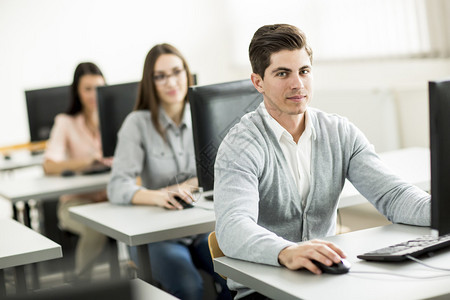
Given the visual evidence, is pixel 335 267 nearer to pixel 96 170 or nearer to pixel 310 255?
pixel 310 255

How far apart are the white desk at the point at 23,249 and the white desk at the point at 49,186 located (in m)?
0.86

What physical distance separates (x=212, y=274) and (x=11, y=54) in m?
3.83

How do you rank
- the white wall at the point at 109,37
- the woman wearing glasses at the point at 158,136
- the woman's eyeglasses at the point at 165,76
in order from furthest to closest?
the white wall at the point at 109,37
the woman's eyeglasses at the point at 165,76
the woman wearing glasses at the point at 158,136

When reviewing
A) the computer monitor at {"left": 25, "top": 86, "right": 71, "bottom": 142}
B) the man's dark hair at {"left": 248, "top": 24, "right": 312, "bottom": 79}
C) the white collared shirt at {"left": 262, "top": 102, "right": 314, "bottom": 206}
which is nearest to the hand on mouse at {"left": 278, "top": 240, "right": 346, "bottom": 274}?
the white collared shirt at {"left": 262, "top": 102, "right": 314, "bottom": 206}

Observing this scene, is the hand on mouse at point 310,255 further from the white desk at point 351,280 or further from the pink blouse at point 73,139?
the pink blouse at point 73,139

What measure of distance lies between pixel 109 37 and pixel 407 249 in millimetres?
4875

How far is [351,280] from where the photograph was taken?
5.31 feet

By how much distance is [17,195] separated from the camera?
10.8ft

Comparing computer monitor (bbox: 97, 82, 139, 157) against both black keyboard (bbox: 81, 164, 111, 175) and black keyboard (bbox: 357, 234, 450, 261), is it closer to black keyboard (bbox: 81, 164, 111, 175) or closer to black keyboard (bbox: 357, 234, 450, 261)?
black keyboard (bbox: 81, 164, 111, 175)

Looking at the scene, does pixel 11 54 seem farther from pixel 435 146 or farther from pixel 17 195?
pixel 435 146

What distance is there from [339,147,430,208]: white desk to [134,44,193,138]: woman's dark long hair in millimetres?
845

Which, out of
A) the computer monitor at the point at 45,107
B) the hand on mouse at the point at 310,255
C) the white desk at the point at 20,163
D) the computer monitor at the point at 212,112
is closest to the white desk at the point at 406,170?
the computer monitor at the point at 212,112

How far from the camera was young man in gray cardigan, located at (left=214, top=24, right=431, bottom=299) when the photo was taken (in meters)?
2.01

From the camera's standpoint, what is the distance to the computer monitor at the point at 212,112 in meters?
2.54
